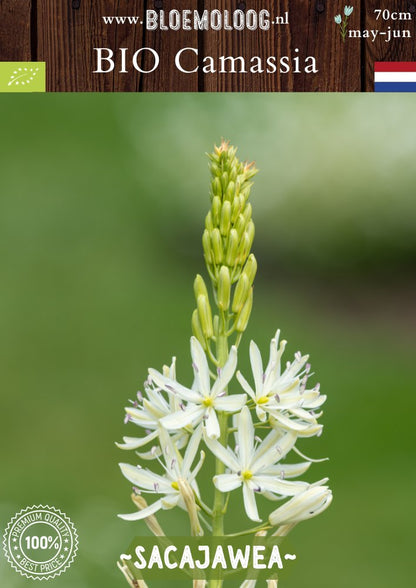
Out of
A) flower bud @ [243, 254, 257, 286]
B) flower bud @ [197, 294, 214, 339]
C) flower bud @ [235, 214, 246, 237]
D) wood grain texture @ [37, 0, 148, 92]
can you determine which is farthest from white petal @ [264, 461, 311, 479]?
wood grain texture @ [37, 0, 148, 92]

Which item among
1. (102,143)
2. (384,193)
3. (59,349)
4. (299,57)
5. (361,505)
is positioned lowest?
(361,505)

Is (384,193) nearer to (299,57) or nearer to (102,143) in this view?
(299,57)

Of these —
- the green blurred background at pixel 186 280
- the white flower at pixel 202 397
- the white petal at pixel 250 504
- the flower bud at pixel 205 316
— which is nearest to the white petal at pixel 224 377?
the white flower at pixel 202 397

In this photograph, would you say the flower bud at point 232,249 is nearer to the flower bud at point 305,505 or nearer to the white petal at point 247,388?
the white petal at point 247,388

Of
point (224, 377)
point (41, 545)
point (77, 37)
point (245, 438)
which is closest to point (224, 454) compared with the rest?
point (245, 438)

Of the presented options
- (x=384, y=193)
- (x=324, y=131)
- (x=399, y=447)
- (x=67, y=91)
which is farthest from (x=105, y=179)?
(x=399, y=447)

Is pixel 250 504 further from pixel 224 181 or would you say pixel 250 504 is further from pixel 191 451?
pixel 224 181
